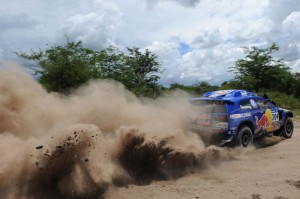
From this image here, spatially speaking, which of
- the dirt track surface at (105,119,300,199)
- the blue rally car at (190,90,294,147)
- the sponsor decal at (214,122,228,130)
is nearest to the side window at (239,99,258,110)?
the blue rally car at (190,90,294,147)

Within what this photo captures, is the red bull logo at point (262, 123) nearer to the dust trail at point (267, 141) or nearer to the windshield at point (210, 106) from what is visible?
the dust trail at point (267, 141)

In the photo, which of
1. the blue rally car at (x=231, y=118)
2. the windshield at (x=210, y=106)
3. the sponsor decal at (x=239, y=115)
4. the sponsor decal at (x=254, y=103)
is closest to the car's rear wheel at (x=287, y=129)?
the blue rally car at (x=231, y=118)

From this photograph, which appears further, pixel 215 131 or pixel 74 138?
pixel 215 131

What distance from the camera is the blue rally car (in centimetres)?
904

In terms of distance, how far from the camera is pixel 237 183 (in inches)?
275

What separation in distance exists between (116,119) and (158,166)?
227 centimetres

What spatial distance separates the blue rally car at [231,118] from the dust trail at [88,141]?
0.39 meters

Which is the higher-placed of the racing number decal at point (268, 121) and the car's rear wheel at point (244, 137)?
the racing number decal at point (268, 121)

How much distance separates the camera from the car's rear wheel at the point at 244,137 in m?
9.32

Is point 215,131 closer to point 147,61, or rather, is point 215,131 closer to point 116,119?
point 116,119

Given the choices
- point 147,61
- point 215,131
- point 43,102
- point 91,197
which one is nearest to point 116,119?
point 43,102

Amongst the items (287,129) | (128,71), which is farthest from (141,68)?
(287,129)

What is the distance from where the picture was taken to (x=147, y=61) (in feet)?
97.9

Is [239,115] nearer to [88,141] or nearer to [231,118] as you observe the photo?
[231,118]
